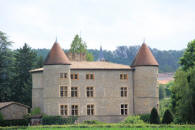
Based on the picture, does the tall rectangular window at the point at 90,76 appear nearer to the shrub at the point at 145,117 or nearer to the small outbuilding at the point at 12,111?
the shrub at the point at 145,117

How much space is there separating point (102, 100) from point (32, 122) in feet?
28.6

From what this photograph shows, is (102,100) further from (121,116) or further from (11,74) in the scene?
(11,74)

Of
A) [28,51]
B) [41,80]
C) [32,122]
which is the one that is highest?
[28,51]

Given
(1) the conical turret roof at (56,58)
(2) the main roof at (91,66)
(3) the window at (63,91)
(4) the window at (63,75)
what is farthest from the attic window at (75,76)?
(1) the conical turret roof at (56,58)

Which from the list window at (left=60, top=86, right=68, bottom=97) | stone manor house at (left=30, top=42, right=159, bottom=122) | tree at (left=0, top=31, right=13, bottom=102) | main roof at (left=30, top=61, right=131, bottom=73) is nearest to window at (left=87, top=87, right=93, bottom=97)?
stone manor house at (left=30, top=42, right=159, bottom=122)

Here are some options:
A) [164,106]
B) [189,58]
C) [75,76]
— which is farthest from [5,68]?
[164,106]

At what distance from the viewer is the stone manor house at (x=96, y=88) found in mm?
53656

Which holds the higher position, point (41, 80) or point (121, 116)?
point (41, 80)

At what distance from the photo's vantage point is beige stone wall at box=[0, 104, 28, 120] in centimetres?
5428

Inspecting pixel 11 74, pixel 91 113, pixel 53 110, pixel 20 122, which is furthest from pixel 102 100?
pixel 11 74

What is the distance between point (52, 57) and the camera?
53531 millimetres

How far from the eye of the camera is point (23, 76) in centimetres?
6975

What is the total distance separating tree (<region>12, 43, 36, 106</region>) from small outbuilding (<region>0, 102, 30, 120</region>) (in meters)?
11.6

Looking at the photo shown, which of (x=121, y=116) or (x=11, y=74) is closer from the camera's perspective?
(x=121, y=116)
